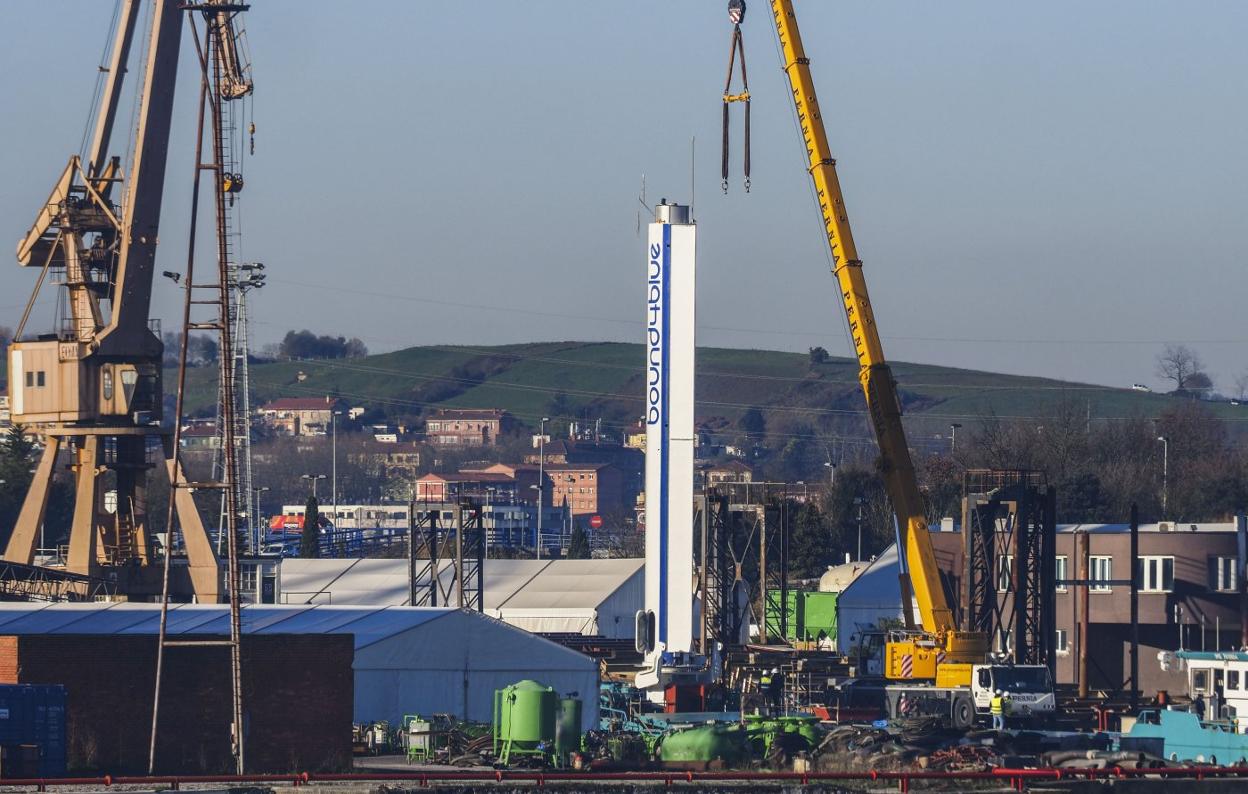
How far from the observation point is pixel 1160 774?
35.0 metres

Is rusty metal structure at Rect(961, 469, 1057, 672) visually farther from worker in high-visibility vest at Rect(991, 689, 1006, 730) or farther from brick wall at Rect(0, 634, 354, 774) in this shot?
brick wall at Rect(0, 634, 354, 774)

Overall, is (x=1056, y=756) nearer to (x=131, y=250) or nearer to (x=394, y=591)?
(x=131, y=250)

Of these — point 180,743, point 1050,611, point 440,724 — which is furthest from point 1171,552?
point 180,743

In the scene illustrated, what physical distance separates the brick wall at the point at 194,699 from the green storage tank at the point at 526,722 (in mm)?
3111

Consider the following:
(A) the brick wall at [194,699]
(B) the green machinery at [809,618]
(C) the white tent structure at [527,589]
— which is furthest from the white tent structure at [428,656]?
(B) the green machinery at [809,618]

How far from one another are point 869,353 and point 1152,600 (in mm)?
23229

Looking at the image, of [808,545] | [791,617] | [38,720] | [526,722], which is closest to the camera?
[38,720]

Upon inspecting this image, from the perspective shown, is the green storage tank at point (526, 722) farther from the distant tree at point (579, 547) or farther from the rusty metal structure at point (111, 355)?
the distant tree at point (579, 547)

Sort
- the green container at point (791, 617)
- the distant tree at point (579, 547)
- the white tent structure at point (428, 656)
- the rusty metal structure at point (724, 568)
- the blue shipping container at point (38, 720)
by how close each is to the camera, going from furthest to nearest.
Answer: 1. the distant tree at point (579, 547)
2. the green container at point (791, 617)
3. the rusty metal structure at point (724, 568)
4. the white tent structure at point (428, 656)
5. the blue shipping container at point (38, 720)

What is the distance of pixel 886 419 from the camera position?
52.4 meters

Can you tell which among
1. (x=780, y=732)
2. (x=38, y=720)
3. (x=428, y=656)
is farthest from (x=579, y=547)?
(x=38, y=720)

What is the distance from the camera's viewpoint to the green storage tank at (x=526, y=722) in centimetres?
3900

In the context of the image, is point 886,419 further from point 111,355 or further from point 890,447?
point 111,355

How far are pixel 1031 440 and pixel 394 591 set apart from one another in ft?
175
